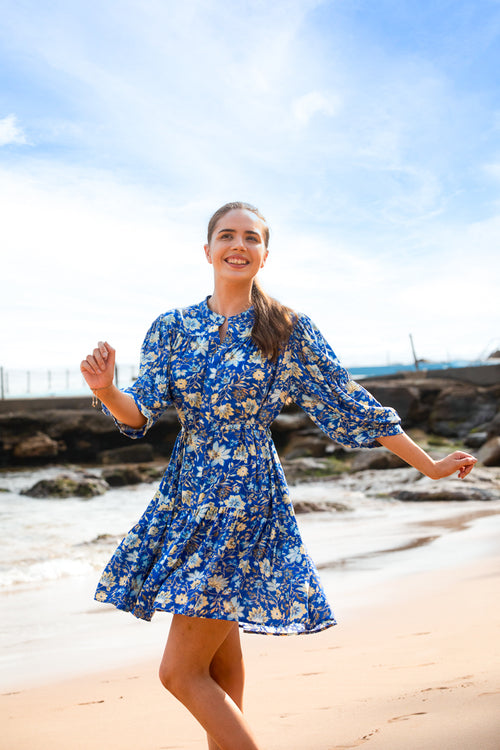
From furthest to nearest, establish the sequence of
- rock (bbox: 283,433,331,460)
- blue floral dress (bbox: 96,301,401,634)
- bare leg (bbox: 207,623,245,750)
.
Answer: rock (bbox: 283,433,331,460)
bare leg (bbox: 207,623,245,750)
blue floral dress (bbox: 96,301,401,634)

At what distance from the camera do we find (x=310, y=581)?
2186 millimetres

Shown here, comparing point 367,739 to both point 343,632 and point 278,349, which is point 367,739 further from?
A: point 343,632

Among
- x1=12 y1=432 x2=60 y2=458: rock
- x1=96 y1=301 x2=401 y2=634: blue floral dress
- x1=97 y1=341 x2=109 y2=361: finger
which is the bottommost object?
x1=12 y1=432 x2=60 y2=458: rock

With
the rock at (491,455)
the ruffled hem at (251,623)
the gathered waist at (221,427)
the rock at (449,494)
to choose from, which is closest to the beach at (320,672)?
the ruffled hem at (251,623)

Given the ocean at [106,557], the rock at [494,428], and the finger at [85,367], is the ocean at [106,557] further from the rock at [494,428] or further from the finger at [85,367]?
the rock at [494,428]

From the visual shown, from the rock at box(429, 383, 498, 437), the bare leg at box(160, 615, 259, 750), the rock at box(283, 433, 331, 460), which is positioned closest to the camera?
the bare leg at box(160, 615, 259, 750)

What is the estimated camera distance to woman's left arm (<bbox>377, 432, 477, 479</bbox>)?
2439mm

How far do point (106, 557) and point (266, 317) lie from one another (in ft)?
21.4

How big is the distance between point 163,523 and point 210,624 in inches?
14.2

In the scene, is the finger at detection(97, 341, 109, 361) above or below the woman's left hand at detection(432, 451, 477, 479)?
above

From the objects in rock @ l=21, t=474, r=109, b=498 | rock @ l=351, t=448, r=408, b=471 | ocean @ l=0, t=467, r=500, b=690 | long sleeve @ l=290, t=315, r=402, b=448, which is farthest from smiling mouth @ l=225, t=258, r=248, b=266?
rock @ l=351, t=448, r=408, b=471

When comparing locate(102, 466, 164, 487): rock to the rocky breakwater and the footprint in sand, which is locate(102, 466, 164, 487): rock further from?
the footprint in sand

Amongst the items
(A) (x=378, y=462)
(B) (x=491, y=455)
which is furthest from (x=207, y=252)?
(A) (x=378, y=462)

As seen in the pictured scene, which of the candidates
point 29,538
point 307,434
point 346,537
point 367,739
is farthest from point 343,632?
point 307,434
